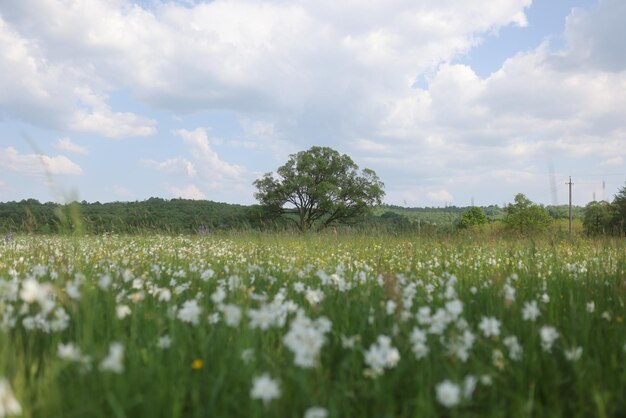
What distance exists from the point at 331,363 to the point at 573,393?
1.41 metres

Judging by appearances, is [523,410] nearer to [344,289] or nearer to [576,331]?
[576,331]

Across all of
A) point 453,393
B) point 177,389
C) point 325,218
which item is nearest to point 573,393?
point 453,393

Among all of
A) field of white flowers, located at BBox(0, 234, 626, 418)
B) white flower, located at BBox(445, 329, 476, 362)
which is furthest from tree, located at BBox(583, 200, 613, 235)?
white flower, located at BBox(445, 329, 476, 362)

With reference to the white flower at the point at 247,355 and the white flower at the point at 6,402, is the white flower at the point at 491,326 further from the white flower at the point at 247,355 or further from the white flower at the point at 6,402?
the white flower at the point at 6,402

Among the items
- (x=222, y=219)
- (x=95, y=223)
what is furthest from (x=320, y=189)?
(x=95, y=223)

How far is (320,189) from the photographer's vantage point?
6116 centimetres

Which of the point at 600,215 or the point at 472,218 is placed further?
the point at 472,218

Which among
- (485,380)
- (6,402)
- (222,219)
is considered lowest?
(485,380)

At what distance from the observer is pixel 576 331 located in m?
3.45

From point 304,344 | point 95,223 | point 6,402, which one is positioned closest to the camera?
point 6,402

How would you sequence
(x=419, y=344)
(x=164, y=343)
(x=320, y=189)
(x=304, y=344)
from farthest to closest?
(x=320, y=189) < (x=164, y=343) < (x=419, y=344) < (x=304, y=344)

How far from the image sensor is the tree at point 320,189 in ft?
204

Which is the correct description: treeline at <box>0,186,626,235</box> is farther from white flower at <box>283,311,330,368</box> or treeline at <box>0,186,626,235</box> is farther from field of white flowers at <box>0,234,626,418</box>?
white flower at <box>283,311,330,368</box>

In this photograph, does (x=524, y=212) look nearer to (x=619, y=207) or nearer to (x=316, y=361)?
(x=619, y=207)
